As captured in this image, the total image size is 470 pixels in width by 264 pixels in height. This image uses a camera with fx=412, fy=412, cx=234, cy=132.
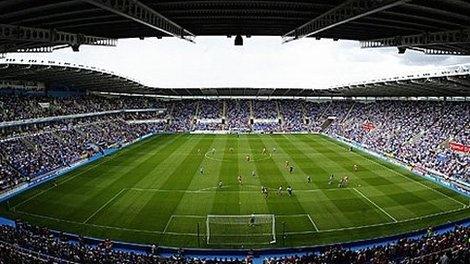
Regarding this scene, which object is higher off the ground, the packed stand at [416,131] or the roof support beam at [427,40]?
the roof support beam at [427,40]

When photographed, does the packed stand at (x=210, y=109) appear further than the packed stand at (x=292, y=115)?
Yes

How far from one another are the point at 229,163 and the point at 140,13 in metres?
29.3

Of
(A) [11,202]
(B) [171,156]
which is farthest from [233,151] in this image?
(A) [11,202]

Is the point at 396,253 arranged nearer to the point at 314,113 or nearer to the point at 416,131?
the point at 416,131

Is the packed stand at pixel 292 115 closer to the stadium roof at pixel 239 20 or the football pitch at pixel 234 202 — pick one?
the football pitch at pixel 234 202

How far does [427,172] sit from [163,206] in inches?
1087

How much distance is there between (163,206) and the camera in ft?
100

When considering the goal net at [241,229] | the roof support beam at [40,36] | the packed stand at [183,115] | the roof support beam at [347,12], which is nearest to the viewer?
the roof support beam at [347,12]

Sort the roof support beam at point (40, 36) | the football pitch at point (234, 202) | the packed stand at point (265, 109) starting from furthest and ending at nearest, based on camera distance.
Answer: the packed stand at point (265, 109) < the football pitch at point (234, 202) < the roof support beam at point (40, 36)

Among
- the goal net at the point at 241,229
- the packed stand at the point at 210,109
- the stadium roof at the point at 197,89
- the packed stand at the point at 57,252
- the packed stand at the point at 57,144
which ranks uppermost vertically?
the stadium roof at the point at 197,89

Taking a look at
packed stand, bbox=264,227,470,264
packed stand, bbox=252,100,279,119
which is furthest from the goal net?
packed stand, bbox=252,100,279,119

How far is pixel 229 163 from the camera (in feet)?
155

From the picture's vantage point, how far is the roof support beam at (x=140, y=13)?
16.3m

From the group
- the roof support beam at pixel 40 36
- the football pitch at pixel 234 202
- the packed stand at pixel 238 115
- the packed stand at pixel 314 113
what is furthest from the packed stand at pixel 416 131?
the roof support beam at pixel 40 36
